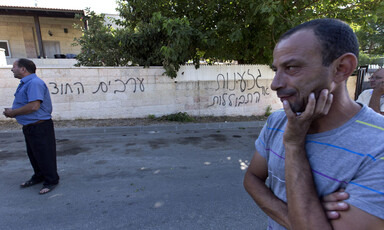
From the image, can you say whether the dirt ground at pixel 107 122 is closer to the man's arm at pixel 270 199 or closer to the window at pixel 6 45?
the man's arm at pixel 270 199

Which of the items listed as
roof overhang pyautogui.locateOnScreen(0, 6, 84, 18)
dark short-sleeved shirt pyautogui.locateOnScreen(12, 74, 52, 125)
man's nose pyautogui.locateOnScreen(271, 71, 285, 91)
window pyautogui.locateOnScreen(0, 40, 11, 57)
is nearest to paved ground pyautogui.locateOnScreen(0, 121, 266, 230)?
dark short-sleeved shirt pyautogui.locateOnScreen(12, 74, 52, 125)

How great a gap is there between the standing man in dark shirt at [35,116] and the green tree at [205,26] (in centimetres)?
447

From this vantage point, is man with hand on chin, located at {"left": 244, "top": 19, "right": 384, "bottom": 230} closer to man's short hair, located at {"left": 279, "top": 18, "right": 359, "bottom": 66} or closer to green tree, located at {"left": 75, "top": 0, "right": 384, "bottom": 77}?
man's short hair, located at {"left": 279, "top": 18, "right": 359, "bottom": 66}

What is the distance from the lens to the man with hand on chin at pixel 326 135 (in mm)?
810

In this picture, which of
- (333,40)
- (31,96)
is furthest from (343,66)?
(31,96)

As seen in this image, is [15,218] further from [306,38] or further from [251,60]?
[251,60]

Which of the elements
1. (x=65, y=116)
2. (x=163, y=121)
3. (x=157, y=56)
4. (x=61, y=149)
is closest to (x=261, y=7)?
(x=157, y=56)

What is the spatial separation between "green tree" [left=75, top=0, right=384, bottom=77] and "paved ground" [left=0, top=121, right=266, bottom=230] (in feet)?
11.2

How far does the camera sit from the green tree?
23.2 feet

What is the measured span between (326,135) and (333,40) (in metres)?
0.39

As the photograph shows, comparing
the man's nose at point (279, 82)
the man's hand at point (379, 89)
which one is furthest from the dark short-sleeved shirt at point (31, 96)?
the man's hand at point (379, 89)

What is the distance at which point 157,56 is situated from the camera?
8086 millimetres

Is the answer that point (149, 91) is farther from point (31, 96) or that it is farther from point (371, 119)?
point (371, 119)

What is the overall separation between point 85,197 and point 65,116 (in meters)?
5.45
